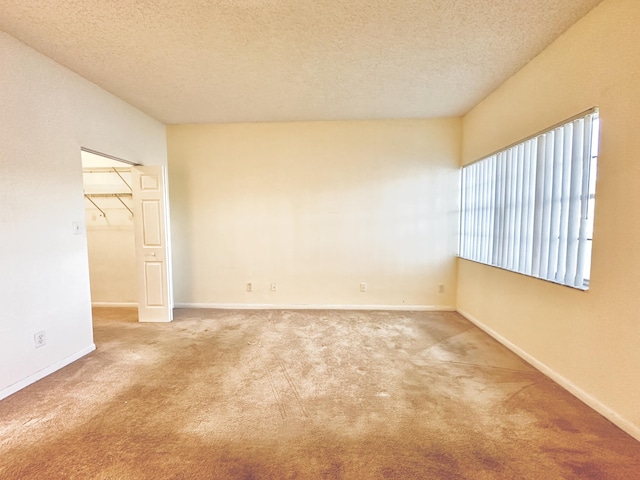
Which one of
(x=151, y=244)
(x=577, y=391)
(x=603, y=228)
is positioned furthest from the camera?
(x=151, y=244)

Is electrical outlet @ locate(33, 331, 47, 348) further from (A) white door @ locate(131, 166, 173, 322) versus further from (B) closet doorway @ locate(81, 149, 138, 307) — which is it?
(B) closet doorway @ locate(81, 149, 138, 307)

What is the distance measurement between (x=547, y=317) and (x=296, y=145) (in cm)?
352

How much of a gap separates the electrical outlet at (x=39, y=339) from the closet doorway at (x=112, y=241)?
6.48 ft

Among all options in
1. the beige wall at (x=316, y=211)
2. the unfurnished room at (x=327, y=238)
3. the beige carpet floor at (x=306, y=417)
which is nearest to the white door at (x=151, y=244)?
the unfurnished room at (x=327, y=238)

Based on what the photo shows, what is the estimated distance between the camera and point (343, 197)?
414 cm

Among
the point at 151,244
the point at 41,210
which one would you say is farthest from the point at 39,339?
the point at 151,244

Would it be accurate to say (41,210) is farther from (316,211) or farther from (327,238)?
(327,238)

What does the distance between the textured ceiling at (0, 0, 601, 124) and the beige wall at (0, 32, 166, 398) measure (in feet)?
0.82

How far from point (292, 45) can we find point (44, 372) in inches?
136

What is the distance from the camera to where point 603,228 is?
1.87 meters

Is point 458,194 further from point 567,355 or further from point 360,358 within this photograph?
point 360,358

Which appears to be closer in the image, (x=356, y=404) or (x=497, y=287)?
(x=356, y=404)

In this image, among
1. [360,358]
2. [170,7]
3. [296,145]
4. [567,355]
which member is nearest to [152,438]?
[360,358]

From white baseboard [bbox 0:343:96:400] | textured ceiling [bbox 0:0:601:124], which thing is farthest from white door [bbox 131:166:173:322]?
textured ceiling [bbox 0:0:601:124]
